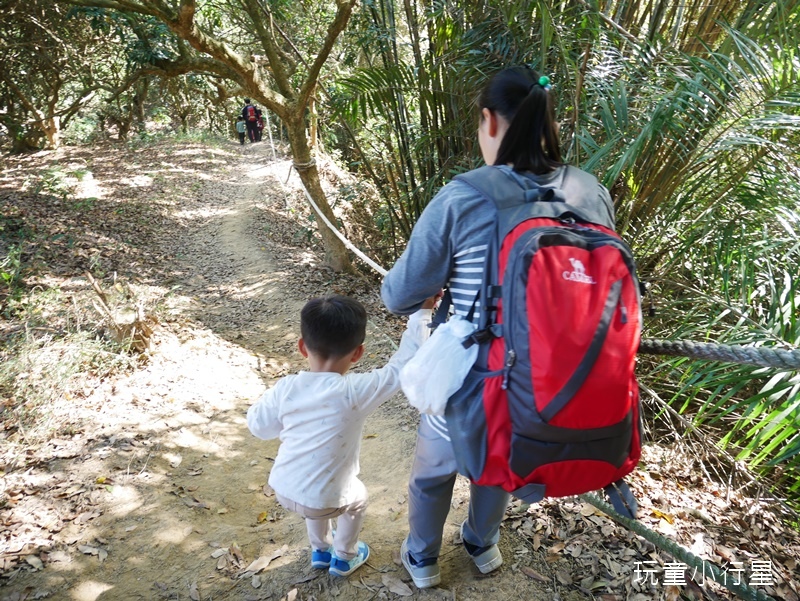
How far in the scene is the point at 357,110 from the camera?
13.3 ft

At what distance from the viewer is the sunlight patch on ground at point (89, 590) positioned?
2.28 m

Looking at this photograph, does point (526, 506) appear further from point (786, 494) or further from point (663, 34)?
point (663, 34)

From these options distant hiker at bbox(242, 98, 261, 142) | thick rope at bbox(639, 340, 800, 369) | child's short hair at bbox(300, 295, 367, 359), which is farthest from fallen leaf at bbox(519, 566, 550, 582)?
distant hiker at bbox(242, 98, 261, 142)

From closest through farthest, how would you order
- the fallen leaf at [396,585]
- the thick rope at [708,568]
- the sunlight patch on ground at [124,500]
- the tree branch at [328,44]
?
the thick rope at [708,568]
the fallen leaf at [396,585]
the sunlight patch on ground at [124,500]
the tree branch at [328,44]

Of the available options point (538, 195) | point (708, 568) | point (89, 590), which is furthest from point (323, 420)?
point (89, 590)

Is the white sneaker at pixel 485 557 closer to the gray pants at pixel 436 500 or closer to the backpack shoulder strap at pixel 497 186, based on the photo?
the gray pants at pixel 436 500

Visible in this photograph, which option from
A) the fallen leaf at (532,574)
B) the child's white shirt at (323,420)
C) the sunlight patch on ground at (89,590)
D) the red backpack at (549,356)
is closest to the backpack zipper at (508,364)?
the red backpack at (549,356)

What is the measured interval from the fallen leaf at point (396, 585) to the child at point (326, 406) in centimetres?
40

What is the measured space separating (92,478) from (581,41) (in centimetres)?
356

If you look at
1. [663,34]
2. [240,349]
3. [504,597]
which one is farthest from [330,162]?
[504,597]

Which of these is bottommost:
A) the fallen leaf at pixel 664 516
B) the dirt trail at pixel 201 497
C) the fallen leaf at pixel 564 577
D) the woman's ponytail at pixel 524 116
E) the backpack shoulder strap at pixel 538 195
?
the dirt trail at pixel 201 497

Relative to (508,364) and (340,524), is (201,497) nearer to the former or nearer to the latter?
(340,524)

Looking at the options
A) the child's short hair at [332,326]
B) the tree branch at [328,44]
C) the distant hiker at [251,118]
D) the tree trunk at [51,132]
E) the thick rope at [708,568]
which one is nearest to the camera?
the thick rope at [708,568]

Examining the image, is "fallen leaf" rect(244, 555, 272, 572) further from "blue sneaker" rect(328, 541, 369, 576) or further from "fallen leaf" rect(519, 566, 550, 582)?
"fallen leaf" rect(519, 566, 550, 582)
